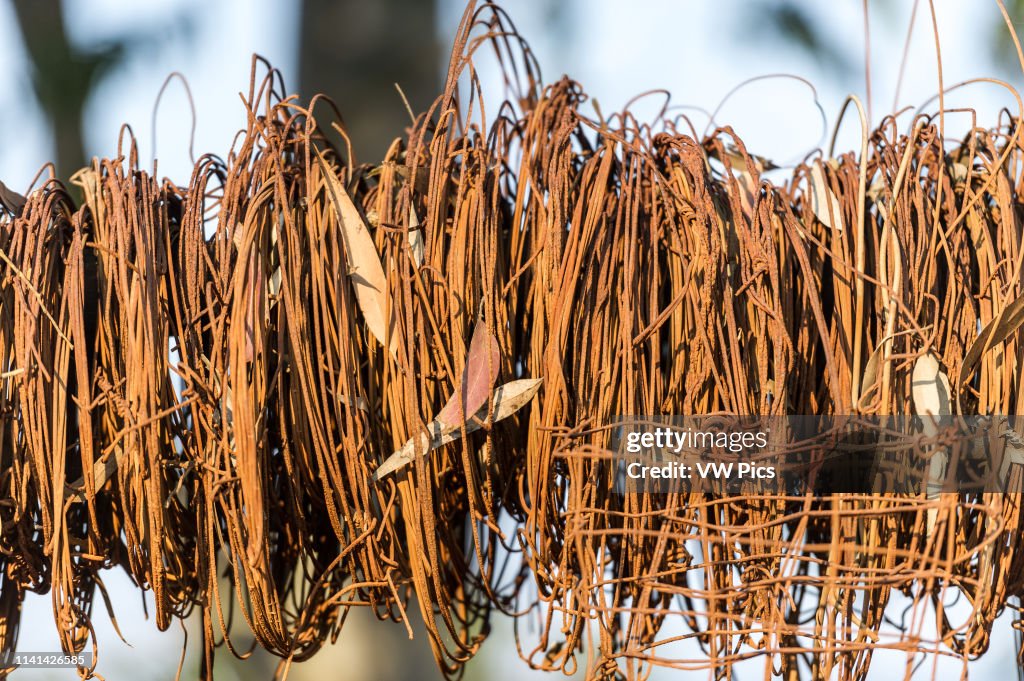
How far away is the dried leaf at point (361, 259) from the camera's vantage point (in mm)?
615

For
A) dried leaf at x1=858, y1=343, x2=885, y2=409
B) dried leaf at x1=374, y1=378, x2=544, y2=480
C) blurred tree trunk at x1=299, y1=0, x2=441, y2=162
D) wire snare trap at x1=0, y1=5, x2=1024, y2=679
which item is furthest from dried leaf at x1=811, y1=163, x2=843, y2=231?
blurred tree trunk at x1=299, y1=0, x2=441, y2=162

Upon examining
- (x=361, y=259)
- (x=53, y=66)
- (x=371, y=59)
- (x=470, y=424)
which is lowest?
(x=470, y=424)

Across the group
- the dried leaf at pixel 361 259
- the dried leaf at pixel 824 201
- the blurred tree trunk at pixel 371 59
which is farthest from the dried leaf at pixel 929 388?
the blurred tree trunk at pixel 371 59

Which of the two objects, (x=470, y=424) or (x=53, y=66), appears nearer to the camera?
(x=470, y=424)

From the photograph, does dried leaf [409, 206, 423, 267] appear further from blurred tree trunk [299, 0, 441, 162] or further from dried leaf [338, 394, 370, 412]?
blurred tree trunk [299, 0, 441, 162]

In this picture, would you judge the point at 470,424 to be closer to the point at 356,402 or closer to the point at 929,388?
the point at 356,402

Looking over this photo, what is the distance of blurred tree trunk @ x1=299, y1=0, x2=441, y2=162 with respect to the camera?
1.01 meters

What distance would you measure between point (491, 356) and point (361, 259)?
124mm

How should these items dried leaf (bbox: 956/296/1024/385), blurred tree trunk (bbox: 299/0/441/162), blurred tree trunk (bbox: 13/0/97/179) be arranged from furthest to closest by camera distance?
blurred tree trunk (bbox: 13/0/97/179)
blurred tree trunk (bbox: 299/0/441/162)
dried leaf (bbox: 956/296/1024/385)

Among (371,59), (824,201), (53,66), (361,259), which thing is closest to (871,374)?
(824,201)

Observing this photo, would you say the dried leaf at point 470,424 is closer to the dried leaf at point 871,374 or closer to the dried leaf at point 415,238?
the dried leaf at point 415,238

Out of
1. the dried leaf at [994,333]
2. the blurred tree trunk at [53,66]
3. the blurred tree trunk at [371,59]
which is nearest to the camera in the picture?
the dried leaf at [994,333]

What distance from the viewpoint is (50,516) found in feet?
1.99

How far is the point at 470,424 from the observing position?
1.93 feet
